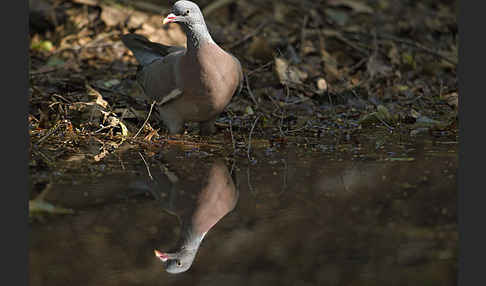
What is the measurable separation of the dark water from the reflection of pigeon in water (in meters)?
0.03

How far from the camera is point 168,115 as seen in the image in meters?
4.22

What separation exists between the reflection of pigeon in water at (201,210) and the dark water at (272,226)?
0.09ft

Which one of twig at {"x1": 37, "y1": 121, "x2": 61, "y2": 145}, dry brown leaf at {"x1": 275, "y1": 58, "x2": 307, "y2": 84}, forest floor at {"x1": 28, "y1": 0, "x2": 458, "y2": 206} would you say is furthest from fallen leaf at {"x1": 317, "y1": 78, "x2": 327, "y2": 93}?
twig at {"x1": 37, "y1": 121, "x2": 61, "y2": 145}

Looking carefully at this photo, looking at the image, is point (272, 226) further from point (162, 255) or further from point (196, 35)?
point (196, 35)

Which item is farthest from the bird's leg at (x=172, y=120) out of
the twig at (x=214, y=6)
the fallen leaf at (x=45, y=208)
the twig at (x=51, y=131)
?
the twig at (x=214, y=6)

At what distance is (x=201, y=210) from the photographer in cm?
278

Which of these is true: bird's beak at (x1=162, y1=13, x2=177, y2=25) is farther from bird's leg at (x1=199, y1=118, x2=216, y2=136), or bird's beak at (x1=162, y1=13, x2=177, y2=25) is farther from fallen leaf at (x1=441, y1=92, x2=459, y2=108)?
fallen leaf at (x1=441, y1=92, x2=459, y2=108)

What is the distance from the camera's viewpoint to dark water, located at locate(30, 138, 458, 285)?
219cm

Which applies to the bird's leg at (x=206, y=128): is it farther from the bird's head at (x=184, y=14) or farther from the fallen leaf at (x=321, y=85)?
the fallen leaf at (x=321, y=85)

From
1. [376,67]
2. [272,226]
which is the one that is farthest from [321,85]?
[272,226]

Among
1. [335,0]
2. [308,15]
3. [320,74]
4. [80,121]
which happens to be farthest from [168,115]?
[335,0]

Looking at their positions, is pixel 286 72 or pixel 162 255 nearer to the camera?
pixel 162 255

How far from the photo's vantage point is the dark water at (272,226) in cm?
219

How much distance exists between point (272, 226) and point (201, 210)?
0.35m
